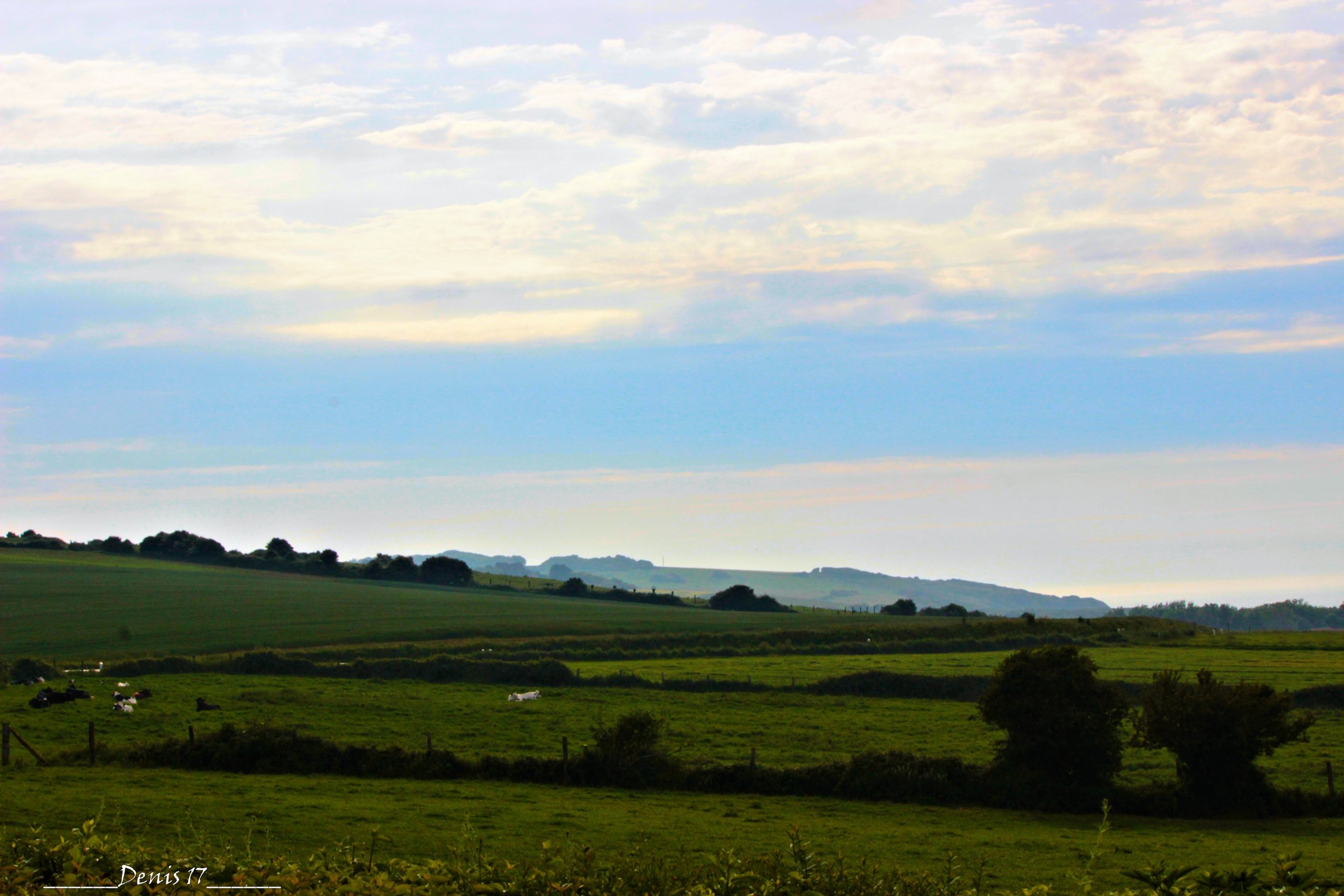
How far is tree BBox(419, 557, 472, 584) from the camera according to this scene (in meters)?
139

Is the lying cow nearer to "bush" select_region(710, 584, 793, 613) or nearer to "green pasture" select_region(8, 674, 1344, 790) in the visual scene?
"green pasture" select_region(8, 674, 1344, 790)

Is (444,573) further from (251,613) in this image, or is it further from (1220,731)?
(1220,731)

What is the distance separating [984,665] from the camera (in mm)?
62094

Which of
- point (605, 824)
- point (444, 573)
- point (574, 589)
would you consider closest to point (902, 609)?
point (574, 589)

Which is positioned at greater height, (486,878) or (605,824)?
(486,878)

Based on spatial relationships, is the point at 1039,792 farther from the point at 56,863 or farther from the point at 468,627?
the point at 468,627

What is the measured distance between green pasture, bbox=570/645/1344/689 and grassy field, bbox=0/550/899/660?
66.2 feet

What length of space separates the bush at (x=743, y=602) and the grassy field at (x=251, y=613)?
7.85m

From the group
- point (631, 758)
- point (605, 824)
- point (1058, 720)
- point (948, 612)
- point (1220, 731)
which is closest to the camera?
point (605, 824)

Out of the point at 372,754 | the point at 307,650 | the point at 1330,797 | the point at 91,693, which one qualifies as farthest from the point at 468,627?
the point at 1330,797

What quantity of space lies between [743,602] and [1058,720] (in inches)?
4038

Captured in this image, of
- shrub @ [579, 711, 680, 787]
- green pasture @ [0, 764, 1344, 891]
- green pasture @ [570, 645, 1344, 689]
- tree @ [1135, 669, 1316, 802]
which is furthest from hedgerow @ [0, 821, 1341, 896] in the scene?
green pasture @ [570, 645, 1344, 689]

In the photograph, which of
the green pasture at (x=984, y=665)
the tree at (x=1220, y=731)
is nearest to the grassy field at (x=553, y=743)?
the green pasture at (x=984, y=665)

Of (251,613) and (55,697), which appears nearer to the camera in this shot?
(55,697)
